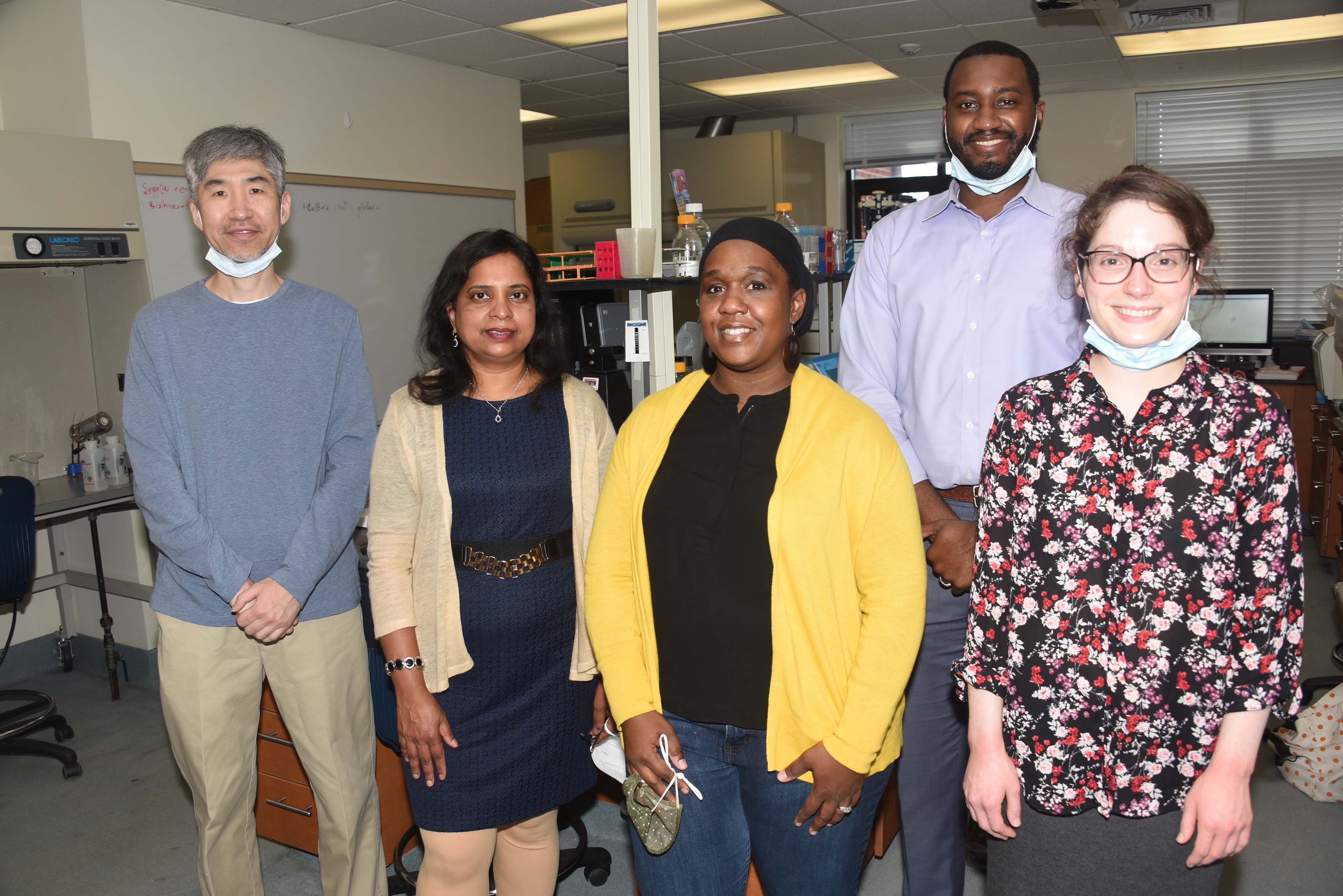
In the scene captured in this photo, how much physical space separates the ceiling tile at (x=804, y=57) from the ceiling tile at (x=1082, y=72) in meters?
1.23

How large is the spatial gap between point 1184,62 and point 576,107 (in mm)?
3961

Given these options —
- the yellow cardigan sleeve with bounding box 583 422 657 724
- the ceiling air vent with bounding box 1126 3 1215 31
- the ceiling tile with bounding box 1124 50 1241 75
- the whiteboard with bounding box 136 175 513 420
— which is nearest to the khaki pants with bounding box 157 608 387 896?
the yellow cardigan sleeve with bounding box 583 422 657 724

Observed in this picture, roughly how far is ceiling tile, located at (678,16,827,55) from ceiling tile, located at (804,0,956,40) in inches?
4.0

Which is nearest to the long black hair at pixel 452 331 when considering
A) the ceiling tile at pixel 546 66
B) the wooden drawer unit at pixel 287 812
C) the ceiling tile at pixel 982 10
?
Answer: the wooden drawer unit at pixel 287 812

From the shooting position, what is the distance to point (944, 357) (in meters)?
1.82

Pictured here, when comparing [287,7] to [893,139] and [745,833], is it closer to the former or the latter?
[745,833]

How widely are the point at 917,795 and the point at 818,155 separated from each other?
6018mm

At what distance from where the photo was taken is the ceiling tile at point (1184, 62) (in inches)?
219

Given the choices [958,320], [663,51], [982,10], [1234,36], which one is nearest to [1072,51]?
[1234,36]

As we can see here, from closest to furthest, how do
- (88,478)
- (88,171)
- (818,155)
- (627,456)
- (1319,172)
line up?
(627,456), (88,171), (88,478), (1319,172), (818,155)

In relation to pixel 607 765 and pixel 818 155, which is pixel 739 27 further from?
pixel 607 765

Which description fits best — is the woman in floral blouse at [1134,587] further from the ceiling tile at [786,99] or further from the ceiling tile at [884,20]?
the ceiling tile at [786,99]

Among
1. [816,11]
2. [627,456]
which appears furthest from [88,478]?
[816,11]

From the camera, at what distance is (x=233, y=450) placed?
1820mm
